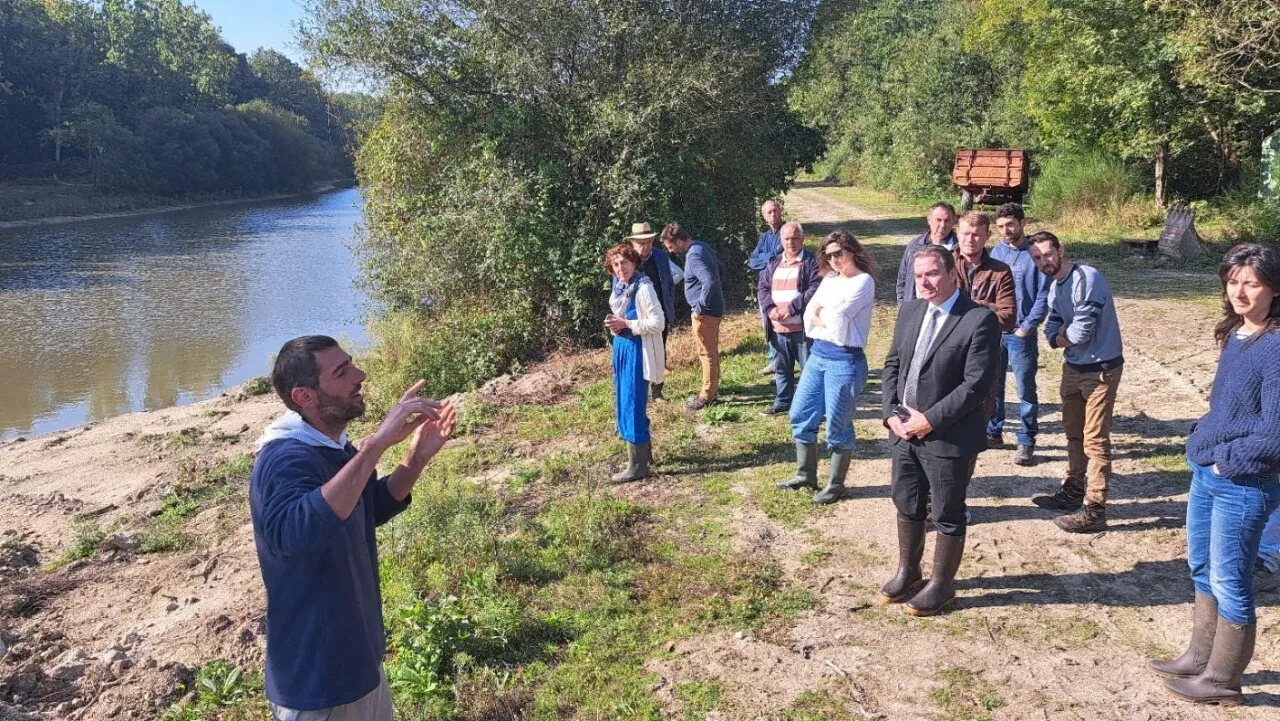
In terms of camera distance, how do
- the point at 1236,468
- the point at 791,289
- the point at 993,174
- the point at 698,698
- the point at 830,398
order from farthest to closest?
the point at 993,174
the point at 791,289
the point at 830,398
the point at 698,698
the point at 1236,468

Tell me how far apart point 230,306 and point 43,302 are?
566cm

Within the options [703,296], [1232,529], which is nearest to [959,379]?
[1232,529]

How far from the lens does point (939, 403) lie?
4.07 metres

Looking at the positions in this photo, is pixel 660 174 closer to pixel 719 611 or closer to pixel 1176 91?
pixel 719 611

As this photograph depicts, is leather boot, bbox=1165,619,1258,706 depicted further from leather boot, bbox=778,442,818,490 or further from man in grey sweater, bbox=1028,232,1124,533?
leather boot, bbox=778,442,818,490

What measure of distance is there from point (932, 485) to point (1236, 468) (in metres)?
1.26

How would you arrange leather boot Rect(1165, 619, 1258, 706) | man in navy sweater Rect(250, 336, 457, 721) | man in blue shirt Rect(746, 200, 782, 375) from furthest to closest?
man in blue shirt Rect(746, 200, 782, 375)
leather boot Rect(1165, 619, 1258, 706)
man in navy sweater Rect(250, 336, 457, 721)

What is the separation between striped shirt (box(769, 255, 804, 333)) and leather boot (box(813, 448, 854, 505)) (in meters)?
1.70

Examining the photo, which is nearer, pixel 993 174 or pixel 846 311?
pixel 846 311

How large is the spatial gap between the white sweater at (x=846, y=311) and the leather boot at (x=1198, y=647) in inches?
91.9

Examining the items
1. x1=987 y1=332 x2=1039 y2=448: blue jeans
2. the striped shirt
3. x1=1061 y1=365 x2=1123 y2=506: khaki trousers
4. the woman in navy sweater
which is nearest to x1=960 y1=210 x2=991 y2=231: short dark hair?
x1=987 y1=332 x2=1039 y2=448: blue jeans

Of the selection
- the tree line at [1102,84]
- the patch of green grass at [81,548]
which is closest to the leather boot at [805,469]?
the patch of green grass at [81,548]

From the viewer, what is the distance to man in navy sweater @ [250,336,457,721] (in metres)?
2.38

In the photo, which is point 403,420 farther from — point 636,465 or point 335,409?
point 636,465
